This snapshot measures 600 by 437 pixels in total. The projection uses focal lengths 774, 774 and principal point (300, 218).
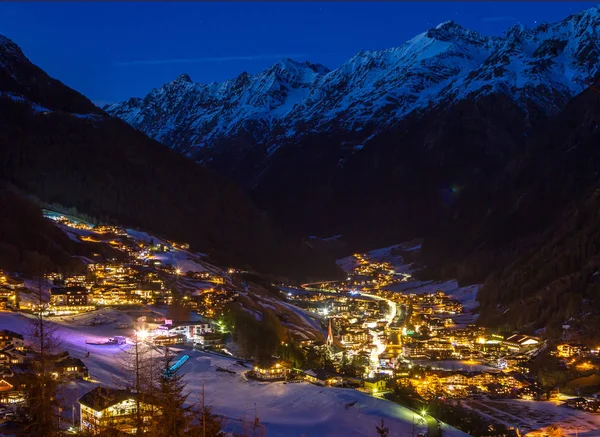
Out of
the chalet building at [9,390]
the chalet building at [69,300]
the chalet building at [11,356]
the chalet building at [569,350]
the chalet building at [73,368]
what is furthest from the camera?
the chalet building at [69,300]

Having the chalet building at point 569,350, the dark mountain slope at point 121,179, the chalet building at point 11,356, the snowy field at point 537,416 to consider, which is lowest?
the snowy field at point 537,416

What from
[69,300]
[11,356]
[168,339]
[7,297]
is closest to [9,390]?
[11,356]

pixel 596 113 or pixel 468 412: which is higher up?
pixel 596 113

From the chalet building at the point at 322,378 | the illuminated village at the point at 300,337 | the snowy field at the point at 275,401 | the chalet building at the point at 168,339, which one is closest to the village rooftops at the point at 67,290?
the illuminated village at the point at 300,337

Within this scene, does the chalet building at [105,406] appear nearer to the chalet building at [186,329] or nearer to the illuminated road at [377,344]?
the chalet building at [186,329]

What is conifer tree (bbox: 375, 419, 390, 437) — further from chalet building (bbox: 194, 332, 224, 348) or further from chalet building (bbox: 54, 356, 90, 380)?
chalet building (bbox: 194, 332, 224, 348)

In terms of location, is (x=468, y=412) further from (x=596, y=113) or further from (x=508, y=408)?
(x=596, y=113)

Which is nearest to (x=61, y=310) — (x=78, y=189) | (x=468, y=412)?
(x=468, y=412)
